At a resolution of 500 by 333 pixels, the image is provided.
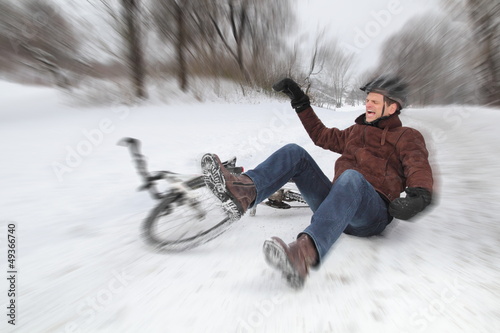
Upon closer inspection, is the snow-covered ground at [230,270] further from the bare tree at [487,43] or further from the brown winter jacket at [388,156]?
the bare tree at [487,43]

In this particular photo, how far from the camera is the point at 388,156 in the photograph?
4.57 ft

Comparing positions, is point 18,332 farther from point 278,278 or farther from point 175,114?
point 175,114

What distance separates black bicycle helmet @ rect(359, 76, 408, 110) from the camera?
1417 millimetres

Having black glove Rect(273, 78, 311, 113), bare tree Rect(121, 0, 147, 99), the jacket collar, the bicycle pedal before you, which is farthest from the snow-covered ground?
bare tree Rect(121, 0, 147, 99)

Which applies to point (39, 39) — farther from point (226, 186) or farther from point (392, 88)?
point (392, 88)

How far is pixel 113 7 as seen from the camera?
7.03 meters

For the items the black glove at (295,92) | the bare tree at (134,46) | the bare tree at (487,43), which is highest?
the bare tree at (134,46)

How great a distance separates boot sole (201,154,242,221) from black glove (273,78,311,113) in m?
0.78

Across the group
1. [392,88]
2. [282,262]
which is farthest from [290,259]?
[392,88]

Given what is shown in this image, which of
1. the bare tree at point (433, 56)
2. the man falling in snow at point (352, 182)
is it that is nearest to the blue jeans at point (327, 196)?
the man falling in snow at point (352, 182)

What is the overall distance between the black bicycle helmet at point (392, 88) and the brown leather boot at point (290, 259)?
3.23 feet

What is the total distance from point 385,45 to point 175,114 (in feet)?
38.1

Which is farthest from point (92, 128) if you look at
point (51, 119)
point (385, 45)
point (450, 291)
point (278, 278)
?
point (385, 45)

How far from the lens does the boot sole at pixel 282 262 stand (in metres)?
0.93
